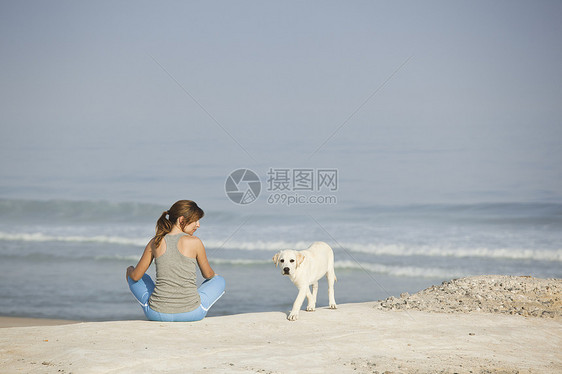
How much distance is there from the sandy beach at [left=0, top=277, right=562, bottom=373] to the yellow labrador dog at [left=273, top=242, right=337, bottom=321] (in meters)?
0.27

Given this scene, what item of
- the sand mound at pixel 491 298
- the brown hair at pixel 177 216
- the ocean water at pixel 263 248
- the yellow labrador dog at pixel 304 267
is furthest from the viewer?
the ocean water at pixel 263 248

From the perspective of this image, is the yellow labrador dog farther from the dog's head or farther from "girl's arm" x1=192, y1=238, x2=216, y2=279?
"girl's arm" x1=192, y1=238, x2=216, y2=279

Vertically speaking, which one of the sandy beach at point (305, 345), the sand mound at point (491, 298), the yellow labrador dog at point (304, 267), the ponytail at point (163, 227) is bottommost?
the sandy beach at point (305, 345)

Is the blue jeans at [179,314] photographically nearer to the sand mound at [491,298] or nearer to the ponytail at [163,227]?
the ponytail at [163,227]

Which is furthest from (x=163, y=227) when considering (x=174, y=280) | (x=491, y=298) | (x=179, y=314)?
(x=491, y=298)

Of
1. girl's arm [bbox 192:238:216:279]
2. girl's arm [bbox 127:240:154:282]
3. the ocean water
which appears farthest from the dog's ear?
the ocean water

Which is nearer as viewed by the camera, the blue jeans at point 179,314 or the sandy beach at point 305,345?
the sandy beach at point 305,345

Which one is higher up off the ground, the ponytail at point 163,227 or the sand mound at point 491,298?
the ponytail at point 163,227

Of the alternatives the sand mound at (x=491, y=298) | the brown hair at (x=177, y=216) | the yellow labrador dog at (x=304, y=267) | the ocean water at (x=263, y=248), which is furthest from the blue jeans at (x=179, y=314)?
the ocean water at (x=263, y=248)

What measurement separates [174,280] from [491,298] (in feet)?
11.5

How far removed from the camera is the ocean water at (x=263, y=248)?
1087 centimetres

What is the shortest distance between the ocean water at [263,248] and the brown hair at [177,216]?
3.89 meters

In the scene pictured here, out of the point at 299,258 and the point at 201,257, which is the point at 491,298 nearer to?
the point at 299,258

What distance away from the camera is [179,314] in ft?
19.9
